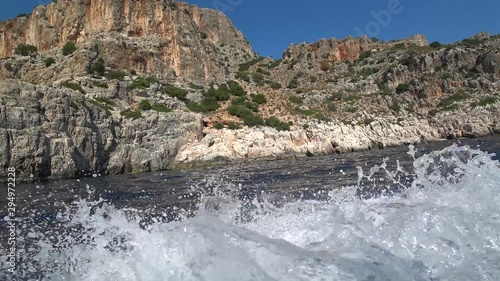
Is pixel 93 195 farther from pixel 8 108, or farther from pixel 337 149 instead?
pixel 337 149

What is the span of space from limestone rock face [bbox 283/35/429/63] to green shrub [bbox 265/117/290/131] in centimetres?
3770

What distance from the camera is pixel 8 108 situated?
2122 cm

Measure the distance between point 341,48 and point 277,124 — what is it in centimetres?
4359

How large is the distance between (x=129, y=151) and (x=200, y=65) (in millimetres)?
28652

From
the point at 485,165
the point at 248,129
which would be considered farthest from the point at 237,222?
the point at 248,129

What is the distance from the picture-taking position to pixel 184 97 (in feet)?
144

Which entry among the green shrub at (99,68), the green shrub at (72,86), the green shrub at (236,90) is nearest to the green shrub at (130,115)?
the green shrub at (72,86)

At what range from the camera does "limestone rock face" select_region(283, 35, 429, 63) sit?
75.1m

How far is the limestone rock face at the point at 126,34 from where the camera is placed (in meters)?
47.9

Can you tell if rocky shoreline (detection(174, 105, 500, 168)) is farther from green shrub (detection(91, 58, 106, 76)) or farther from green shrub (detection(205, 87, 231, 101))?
green shrub (detection(91, 58, 106, 76))

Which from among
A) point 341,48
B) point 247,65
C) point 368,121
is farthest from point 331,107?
point 341,48

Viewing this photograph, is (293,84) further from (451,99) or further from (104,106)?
(104,106)

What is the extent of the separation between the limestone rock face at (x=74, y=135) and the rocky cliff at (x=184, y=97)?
72 millimetres

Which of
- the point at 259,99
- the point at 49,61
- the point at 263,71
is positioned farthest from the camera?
the point at 263,71
